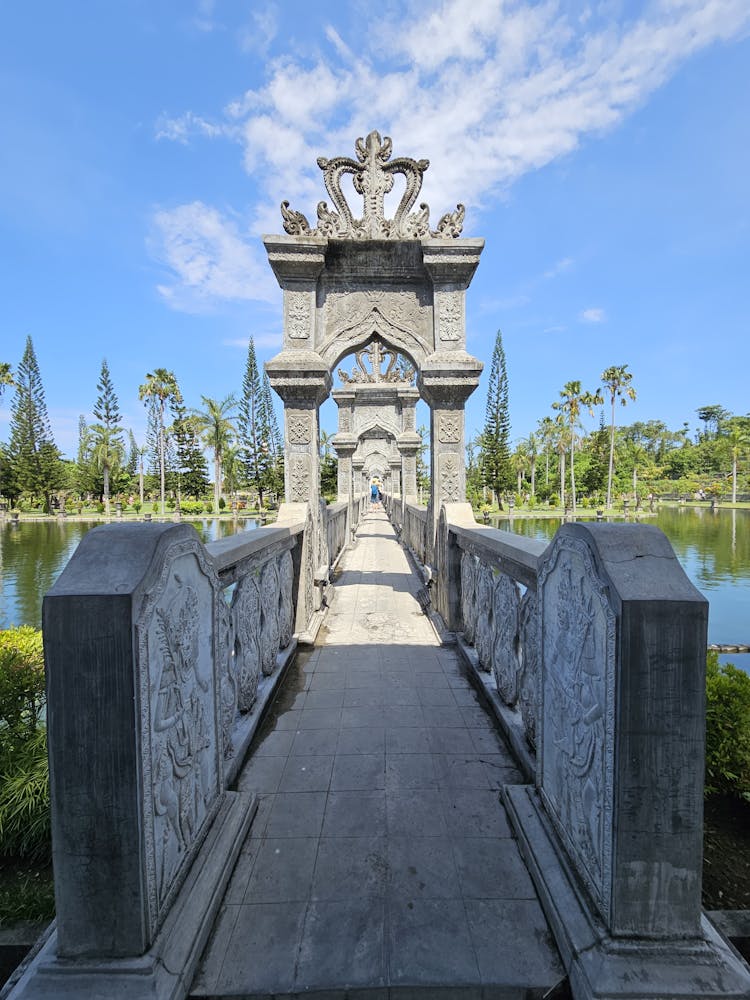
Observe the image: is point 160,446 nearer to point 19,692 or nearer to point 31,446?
point 31,446

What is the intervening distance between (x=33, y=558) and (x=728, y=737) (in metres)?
22.4

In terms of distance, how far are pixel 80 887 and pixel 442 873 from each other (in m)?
1.34

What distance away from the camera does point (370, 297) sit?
604cm

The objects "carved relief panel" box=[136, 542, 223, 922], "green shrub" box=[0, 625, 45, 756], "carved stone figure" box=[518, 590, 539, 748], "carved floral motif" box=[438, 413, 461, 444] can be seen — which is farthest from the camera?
"carved floral motif" box=[438, 413, 461, 444]

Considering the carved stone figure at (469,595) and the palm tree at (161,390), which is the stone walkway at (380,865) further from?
the palm tree at (161,390)

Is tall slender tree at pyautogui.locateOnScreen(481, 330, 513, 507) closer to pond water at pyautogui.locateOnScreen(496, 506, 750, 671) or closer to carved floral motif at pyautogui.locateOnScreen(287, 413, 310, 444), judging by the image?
pond water at pyautogui.locateOnScreen(496, 506, 750, 671)

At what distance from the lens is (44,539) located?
25.1m

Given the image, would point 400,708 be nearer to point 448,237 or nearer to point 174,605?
point 174,605

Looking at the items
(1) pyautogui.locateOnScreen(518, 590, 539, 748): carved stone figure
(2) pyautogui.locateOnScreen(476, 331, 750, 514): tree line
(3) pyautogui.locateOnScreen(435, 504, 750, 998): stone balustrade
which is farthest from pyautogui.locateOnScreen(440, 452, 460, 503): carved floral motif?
(2) pyautogui.locateOnScreen(476, 331, 750, 514): tree line

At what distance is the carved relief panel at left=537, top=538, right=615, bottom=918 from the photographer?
1.51 m

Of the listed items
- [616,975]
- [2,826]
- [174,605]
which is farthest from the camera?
[2,826]

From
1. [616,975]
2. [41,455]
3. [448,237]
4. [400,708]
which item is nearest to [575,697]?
[616,975]

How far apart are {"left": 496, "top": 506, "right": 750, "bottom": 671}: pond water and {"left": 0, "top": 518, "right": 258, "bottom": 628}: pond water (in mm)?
10367

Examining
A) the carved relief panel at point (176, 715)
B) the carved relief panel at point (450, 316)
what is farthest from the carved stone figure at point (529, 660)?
the carved relief panel at point (450, 316)
